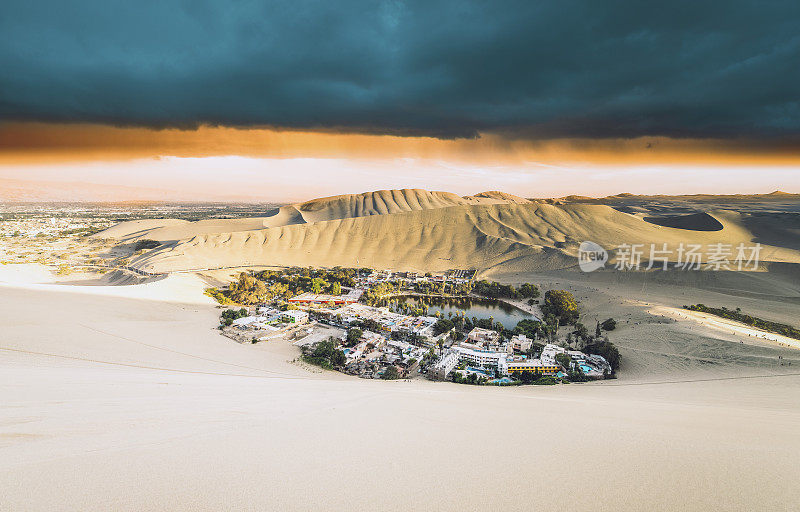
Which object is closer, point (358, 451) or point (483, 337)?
point (358, 451)

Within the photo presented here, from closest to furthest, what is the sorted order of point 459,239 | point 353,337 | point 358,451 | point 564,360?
1. point 358,451
2. point 564,360
3. point 353,337
4. point 459,239

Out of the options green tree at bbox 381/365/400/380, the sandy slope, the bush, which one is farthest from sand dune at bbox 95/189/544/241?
the sandy slope

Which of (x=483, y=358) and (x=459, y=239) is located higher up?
(x=459, y=239)

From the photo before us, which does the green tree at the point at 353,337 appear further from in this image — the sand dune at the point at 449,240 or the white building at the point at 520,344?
the sand dune at the point at 449,240

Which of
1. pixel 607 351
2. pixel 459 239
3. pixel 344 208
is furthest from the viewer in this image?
pixel 344 208

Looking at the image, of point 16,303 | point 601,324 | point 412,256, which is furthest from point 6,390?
point 412,256

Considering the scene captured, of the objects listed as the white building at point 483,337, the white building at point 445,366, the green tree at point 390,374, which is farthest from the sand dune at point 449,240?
the green tree at point 390,374

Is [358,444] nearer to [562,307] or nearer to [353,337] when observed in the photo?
[353,337]

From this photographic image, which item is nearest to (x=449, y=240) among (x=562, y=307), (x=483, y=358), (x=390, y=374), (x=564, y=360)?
(x=562, y=307)

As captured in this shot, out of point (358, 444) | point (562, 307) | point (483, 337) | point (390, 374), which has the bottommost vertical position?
point (483, 337)

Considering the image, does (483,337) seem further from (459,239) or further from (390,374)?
(459,239)

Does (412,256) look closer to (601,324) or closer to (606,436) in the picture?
(601,324)
